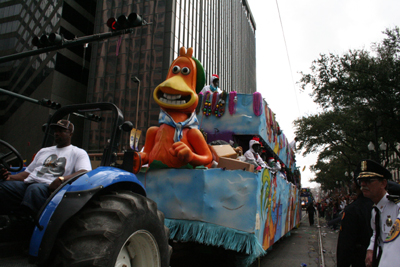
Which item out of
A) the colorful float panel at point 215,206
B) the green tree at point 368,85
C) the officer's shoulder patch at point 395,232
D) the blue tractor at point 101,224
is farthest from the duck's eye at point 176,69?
the green tree at point 368,85

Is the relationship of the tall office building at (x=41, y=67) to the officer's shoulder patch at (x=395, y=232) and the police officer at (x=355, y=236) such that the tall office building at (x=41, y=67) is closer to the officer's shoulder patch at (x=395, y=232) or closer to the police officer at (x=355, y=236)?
the police officer at (x=355, y=236)

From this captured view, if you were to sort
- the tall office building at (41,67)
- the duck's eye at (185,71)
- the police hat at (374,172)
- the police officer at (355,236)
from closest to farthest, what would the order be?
1. the police hat at (374,172)
2. the police officer at (355,236)
3. the duck's eye at (185,71)
4. the tall office building at (41,67)

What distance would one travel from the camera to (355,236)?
13.3 ft

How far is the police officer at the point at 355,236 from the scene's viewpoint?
12.9 ft

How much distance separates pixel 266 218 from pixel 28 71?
3283cm

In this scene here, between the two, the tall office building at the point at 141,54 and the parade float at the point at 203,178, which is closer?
the parade float at the point at 203,178

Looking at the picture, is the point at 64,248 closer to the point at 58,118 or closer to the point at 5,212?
the point at 5,212

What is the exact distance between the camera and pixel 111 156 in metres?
3.07

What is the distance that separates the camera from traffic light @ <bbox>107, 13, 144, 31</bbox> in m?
6.57

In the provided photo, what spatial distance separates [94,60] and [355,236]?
2902 cm

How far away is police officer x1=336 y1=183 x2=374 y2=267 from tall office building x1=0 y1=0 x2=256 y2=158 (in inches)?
817

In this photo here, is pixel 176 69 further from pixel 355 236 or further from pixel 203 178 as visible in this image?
pixel 355 236

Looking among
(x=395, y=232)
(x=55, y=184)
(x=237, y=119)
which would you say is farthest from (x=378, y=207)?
(x=237, y=119)

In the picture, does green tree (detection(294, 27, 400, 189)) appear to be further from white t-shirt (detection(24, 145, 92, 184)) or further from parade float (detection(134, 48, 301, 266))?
white t-shirt (detection(24, 145, 92, 184))
